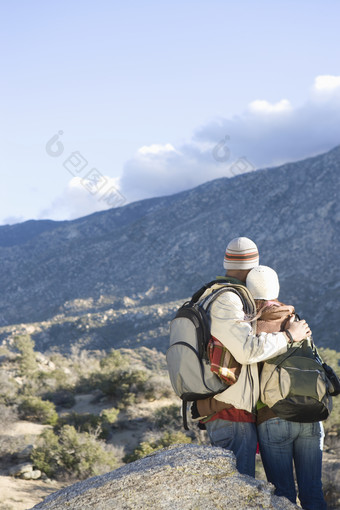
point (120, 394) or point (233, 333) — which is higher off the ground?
point (233, 333)

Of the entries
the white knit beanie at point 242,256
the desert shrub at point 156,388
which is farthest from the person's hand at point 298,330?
the desert shrub at point 156,388

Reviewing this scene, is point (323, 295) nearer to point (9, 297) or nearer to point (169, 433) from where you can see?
point (169, 433)

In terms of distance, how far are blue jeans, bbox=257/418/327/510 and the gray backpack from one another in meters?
0.44

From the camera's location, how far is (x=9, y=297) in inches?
2452

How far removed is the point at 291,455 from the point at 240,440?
0.33m

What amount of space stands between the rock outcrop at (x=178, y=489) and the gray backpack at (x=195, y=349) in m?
0.37

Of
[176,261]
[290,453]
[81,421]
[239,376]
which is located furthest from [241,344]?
[176,261]

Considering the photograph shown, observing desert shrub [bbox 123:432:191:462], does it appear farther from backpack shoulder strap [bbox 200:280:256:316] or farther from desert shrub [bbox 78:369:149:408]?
backpack shoulder strap [bbox 200:280:256:316]

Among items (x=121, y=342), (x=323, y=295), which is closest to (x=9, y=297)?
(x=121, y=342)

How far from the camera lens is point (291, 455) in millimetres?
2695

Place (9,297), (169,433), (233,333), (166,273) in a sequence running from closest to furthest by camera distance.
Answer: (233,333) → (169,433) → (166,273) → (9,297)

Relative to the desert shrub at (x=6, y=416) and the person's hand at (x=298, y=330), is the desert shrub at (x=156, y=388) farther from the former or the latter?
the person's hand at (x=298, y=330)

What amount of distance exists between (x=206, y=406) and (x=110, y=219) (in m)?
88.4

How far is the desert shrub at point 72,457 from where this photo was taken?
9.50 m
